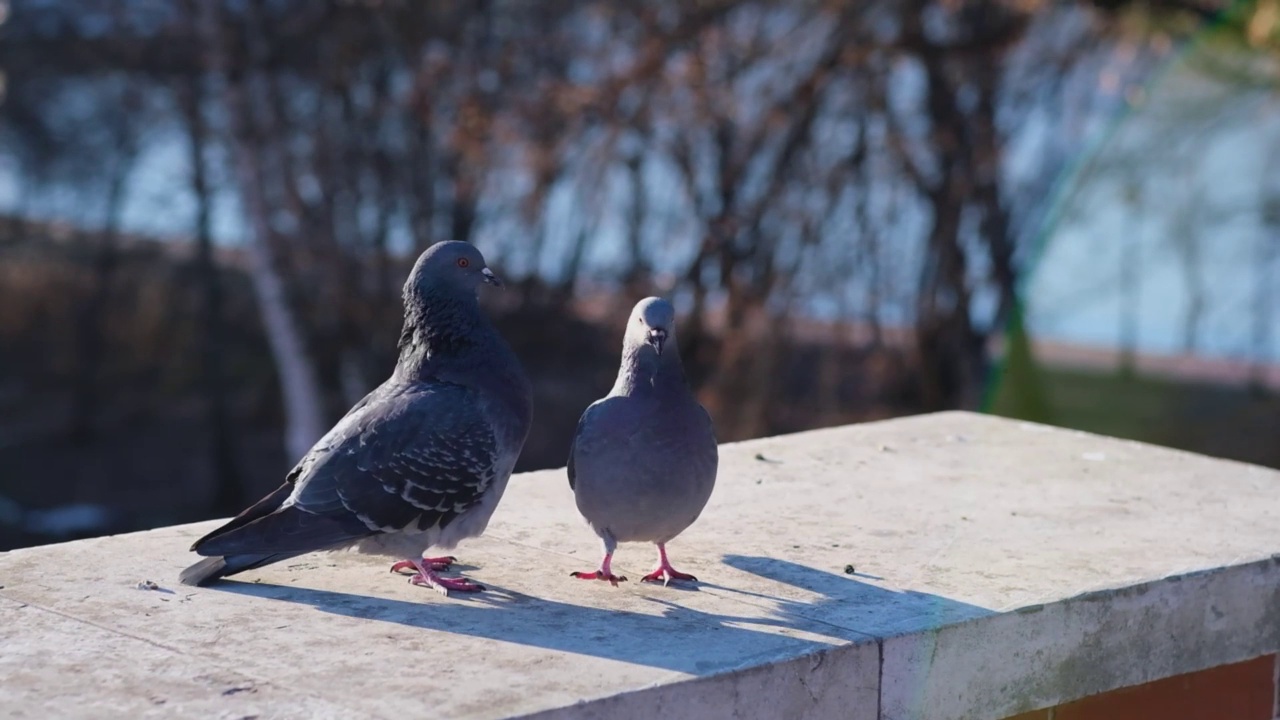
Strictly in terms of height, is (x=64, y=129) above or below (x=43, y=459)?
above

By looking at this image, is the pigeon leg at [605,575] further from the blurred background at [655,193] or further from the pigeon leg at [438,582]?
the blurred background at [655,193]

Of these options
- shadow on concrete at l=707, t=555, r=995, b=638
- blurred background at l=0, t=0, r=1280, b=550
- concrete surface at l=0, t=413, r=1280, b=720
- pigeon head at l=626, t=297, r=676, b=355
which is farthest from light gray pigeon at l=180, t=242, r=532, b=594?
blurred background at l=0, t=0, r=1280, b=550

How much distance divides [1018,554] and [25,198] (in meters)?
9.49

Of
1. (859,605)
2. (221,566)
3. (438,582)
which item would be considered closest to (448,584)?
(438,582)

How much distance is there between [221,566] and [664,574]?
90 centimetres

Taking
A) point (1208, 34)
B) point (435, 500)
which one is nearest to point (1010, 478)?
point (435, 500)

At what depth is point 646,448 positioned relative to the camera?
280cm

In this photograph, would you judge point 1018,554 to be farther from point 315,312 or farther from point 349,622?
point 315,312

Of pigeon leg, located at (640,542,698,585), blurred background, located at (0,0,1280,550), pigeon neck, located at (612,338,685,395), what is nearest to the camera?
pigeon neck, located at (612,338,685,395)

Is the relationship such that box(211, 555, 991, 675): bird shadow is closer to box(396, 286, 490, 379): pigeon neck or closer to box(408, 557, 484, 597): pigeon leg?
box(408, 557, 484, 597): pigeon leg

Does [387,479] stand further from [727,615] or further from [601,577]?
[727,615]

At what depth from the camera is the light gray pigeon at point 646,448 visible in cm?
279

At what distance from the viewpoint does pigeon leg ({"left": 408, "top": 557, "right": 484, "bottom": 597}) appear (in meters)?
2.87

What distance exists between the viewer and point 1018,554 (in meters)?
3.12
